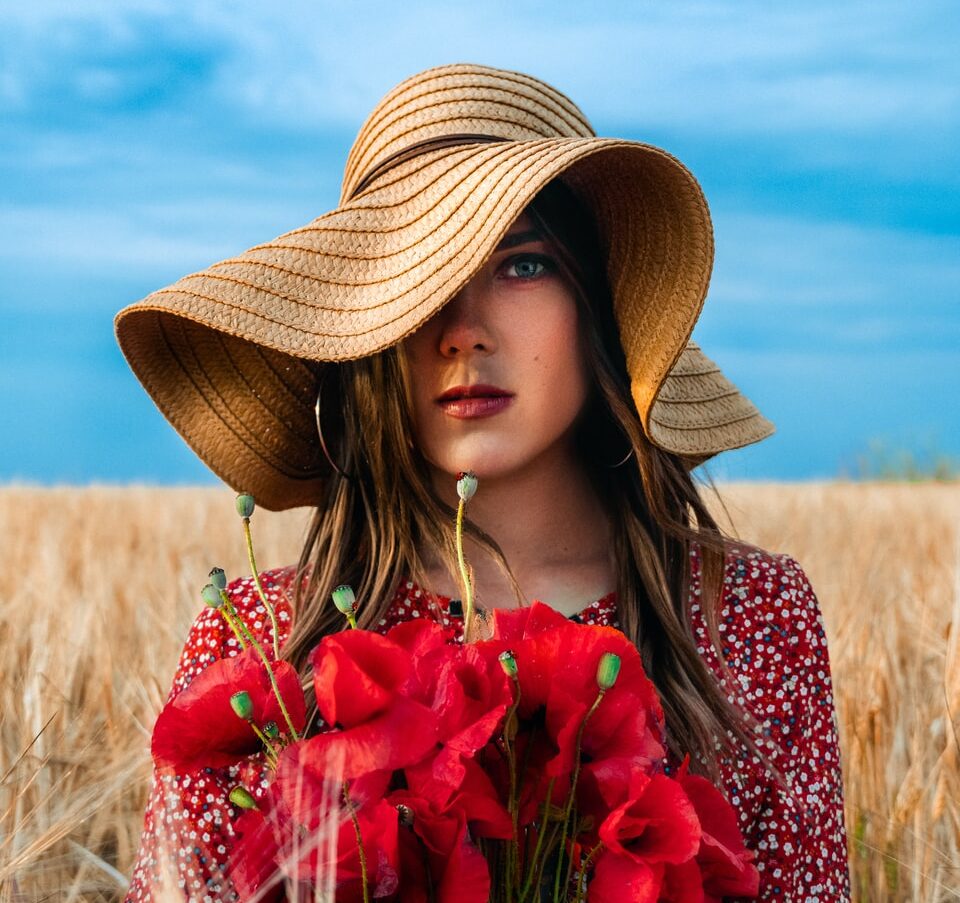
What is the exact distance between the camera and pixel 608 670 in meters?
0.66

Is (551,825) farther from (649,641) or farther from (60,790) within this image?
(60,790)

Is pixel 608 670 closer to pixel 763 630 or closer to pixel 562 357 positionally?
pixel 562 357

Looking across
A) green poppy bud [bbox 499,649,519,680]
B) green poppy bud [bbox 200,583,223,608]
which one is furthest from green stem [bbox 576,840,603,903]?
green poppy bud [bbox 200,583,223,608]

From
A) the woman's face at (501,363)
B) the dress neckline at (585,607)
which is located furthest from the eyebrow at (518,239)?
the dress neckline at (585,607)

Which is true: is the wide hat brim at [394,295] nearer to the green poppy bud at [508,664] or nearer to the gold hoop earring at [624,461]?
the gold hoop earring at [624,461]

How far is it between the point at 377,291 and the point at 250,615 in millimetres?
385

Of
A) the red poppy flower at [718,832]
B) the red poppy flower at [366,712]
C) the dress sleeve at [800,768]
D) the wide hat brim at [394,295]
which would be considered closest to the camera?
the red poppy flower at [366,712]

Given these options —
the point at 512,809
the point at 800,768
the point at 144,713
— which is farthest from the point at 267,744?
the point at 144,713

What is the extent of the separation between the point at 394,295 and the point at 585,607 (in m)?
0.39

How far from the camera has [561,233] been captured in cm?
128

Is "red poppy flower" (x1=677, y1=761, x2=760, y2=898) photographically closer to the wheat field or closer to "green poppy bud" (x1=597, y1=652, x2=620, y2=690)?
"green poppy bud" (x1=597, y1=652, x2=620, y2=690)

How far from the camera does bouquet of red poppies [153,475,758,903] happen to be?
2.09ft

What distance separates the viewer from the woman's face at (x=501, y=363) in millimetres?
1183

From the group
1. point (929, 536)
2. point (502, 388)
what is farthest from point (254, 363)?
point (929, 536)
